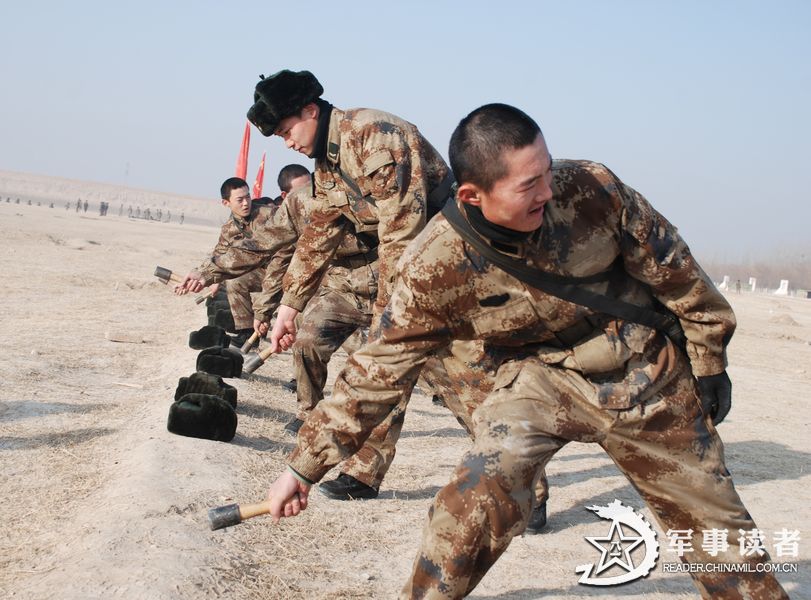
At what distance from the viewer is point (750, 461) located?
766 cm

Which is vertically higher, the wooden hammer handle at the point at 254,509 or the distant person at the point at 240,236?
the wooden hammer handle at the point at 254,509

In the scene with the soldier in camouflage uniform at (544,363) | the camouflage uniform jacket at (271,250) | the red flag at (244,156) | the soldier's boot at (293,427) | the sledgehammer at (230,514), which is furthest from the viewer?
the red flag at (244,156)

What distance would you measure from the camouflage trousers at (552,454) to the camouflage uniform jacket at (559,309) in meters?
0.08

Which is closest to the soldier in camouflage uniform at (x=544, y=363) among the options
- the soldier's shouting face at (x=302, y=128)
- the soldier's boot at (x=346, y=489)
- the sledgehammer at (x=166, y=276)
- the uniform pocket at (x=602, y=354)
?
the uniform pocket at (x=602, y=354)

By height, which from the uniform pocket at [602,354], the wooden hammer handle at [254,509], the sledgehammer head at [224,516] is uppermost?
the uniform pocket at [602,354]

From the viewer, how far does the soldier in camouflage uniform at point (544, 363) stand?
3.06 meters

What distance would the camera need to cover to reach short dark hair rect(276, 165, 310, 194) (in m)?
11.5

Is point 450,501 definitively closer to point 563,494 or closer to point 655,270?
point 655,270

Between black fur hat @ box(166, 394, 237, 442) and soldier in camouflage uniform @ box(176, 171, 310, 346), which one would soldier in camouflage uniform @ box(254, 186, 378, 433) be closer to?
black fur hat @ box(166, 394, 237, 442)

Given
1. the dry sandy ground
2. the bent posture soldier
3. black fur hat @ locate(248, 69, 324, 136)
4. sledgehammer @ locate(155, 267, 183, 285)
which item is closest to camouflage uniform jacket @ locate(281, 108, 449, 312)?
the bent posture soldier

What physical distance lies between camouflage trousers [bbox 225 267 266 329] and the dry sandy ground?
886 mm

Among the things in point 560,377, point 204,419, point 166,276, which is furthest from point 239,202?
point 560,377

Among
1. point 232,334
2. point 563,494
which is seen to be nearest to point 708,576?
point 563,494

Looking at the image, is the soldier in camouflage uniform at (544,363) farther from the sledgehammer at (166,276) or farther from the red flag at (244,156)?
the red flag at (244,156)
